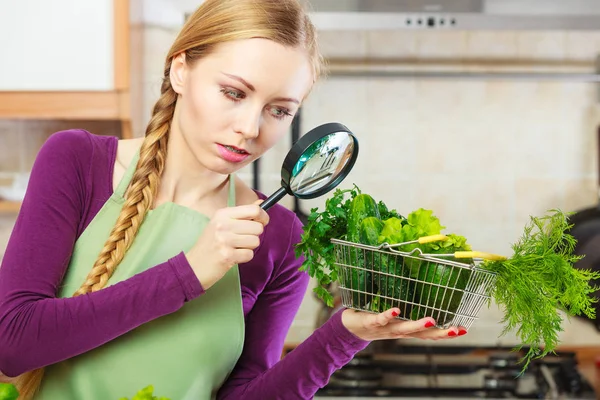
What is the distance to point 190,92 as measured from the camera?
3.47 feet

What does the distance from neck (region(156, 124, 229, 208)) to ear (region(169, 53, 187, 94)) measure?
7cm

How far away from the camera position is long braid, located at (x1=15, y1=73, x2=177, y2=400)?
1070 mm

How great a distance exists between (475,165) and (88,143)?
1696 mm

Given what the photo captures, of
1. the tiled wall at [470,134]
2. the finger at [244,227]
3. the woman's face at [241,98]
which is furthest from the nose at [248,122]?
the tiled wall at [470,134]

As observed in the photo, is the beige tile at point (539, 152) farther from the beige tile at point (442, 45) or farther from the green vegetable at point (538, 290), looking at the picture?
the green vegetable at point (538, 290)

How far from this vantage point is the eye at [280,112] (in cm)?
104

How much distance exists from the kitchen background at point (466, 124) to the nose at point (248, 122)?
1.55 metres

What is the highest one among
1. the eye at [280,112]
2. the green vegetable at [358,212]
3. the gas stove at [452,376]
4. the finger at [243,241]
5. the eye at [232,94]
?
the eye at [232,94]

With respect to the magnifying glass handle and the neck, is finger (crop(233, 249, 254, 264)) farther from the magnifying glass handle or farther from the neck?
the neck

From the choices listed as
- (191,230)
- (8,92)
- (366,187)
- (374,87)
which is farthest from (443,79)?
(191,230)

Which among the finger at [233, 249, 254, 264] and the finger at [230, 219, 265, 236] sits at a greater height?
the finger at [230, 219, 265, 236]

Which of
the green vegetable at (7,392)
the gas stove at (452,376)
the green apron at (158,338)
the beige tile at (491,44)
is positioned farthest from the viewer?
the beige tile at (491,44)

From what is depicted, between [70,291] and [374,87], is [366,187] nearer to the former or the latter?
[374,87]

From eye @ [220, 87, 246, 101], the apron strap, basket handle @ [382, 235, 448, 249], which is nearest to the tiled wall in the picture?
the apron strap
